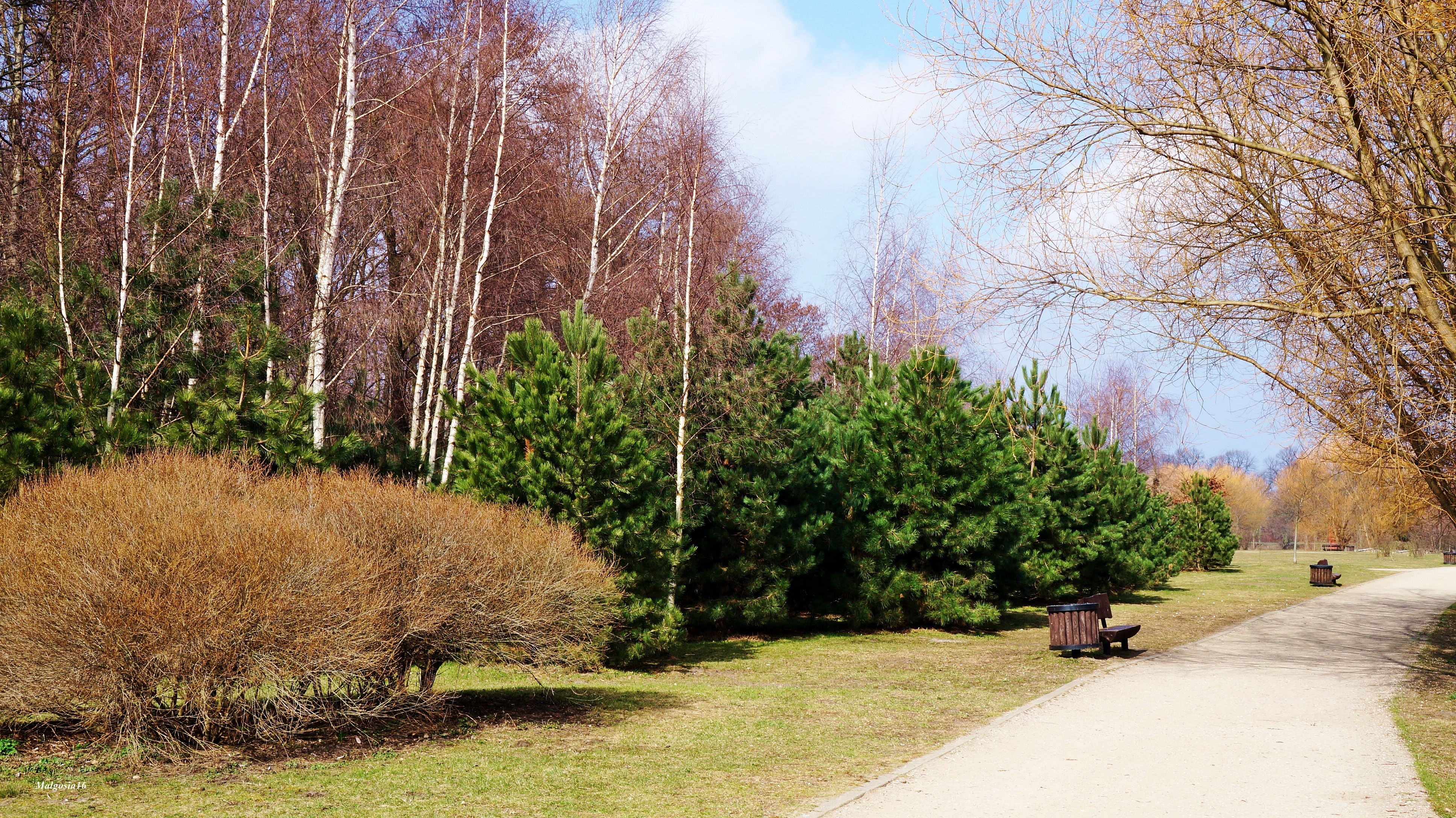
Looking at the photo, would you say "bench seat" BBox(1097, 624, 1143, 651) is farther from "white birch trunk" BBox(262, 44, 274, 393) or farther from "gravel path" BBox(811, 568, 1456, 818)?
"white birch trunk" BBox(262, 44, 274, 393)

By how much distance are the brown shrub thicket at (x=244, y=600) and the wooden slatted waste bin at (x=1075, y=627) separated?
8.31 metres

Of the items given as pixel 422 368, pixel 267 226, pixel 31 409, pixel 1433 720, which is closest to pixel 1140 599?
pixel 1433 720

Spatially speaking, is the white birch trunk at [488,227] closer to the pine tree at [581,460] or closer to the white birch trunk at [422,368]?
the white birch trunk at [422,368]

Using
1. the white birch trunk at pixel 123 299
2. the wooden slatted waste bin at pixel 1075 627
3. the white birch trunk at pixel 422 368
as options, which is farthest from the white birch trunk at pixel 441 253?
the wooden slatted waste bin at pixel 1075 627

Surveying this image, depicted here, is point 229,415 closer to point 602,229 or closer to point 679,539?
point 679,539

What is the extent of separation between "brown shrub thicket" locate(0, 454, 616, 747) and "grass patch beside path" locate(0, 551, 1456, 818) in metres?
0.42

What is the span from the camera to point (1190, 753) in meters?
7.50

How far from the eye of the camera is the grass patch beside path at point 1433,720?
6.37 m

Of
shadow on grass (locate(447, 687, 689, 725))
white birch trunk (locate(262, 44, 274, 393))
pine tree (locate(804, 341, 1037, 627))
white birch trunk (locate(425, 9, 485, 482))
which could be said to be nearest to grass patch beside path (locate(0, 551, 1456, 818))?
shadow on grass (locate(447, 687, 689, 725))

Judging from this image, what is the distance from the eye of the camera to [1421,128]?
8727 mm

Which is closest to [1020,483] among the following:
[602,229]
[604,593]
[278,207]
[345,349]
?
[602,229]

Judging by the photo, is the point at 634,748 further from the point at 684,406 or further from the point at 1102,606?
the point at 1102,606

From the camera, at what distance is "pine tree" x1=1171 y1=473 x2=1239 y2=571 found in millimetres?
39000

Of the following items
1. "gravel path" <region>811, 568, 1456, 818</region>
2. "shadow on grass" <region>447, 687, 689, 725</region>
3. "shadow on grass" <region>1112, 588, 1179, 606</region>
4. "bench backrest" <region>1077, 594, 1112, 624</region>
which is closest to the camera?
"gravel path" <region>811, 568, 1456, 818</region>
